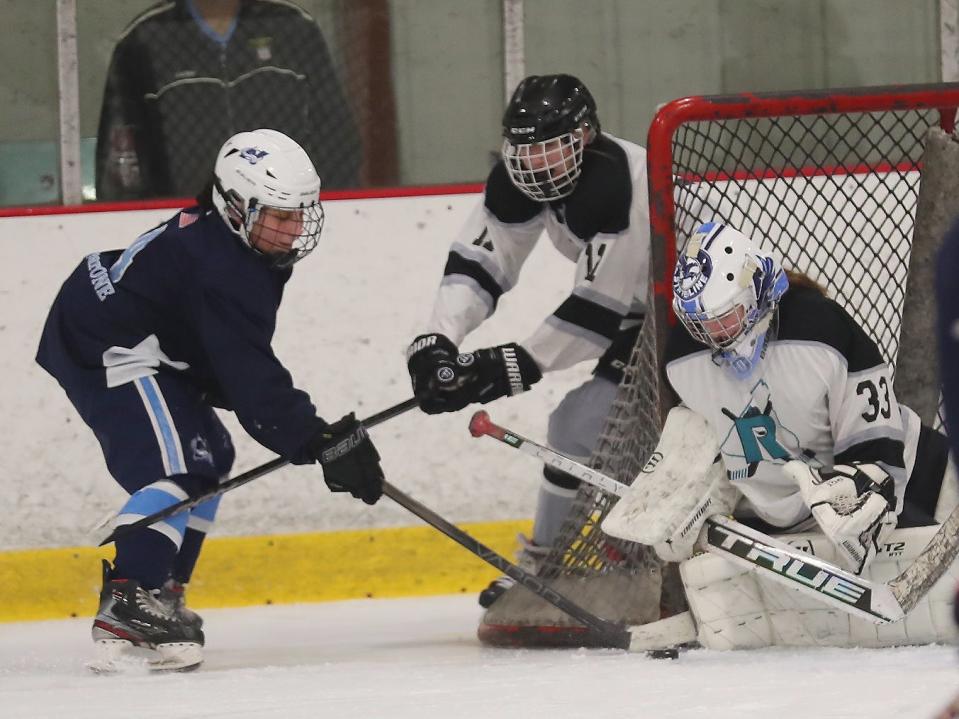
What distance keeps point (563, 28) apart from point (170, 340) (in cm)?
157

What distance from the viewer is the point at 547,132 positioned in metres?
2.95

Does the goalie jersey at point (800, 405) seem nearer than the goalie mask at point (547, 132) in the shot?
Yes

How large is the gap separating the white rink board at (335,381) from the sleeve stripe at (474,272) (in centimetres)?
69

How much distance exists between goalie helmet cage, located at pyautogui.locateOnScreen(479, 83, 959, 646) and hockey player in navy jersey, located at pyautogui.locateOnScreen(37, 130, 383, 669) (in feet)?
1.59

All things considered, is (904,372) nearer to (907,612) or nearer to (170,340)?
(907,612)

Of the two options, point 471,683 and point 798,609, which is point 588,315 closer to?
point 798,609

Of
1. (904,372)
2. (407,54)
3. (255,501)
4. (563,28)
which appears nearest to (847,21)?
(563,28)

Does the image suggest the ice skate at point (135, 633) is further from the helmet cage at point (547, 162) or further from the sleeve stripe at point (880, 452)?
the sleeve stripe at point (880, 452)

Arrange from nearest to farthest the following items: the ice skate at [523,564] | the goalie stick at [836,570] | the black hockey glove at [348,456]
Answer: the goalie stick at [836,570]
the black hockey glove at [348,456]
the ice skate at [523,564]

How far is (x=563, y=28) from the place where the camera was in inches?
161

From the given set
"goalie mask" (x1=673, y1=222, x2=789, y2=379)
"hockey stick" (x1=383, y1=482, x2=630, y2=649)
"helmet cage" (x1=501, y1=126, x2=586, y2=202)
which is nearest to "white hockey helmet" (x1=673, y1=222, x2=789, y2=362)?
"goalie mask" (x1=673, y1=222, x2=789, y2=379)

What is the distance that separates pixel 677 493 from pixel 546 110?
2.52 ft

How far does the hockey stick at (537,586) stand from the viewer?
2.84 metres

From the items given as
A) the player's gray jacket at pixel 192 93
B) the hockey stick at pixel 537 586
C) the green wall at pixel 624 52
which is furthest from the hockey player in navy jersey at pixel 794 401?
the player's gray jacket at pixel 192 93
